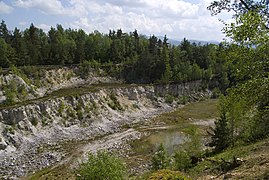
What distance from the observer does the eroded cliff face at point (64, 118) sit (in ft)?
144

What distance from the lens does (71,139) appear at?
5256cm

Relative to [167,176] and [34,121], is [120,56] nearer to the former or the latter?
[34,121]

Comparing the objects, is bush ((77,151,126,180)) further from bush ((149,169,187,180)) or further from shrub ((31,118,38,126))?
A: shrub ((31,118,38,126))

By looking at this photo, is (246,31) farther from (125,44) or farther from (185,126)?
(125,44)

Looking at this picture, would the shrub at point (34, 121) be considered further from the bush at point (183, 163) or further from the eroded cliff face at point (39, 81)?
the bush at point (183, 163)

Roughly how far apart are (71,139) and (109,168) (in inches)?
1227

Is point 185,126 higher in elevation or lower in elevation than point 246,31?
lower

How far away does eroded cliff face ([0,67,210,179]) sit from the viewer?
44031 mm

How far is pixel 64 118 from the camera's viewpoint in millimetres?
58594

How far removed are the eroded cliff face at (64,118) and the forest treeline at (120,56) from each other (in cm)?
1085

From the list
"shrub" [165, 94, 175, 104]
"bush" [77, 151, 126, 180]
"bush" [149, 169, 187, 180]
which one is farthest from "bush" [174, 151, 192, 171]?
"shrub" [165, 94, 175, 104]

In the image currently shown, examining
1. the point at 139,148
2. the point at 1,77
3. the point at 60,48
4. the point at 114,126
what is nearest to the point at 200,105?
the point at 114,126

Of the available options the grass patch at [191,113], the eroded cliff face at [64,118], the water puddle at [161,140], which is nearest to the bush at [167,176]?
the eroded cliff face at [64,118]

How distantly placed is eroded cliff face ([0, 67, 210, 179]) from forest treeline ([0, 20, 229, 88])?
35.6ft
